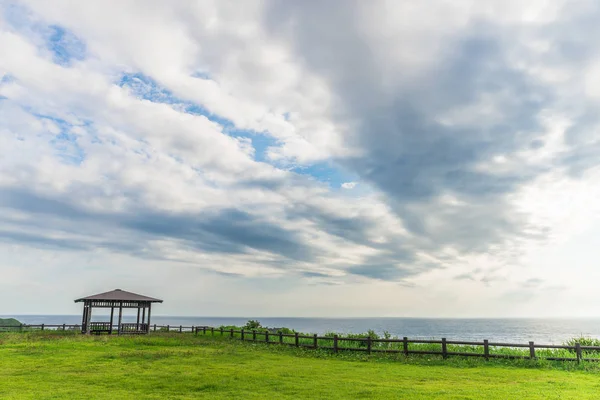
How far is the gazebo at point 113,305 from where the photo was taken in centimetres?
3912

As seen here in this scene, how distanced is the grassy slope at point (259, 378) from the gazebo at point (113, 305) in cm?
1530

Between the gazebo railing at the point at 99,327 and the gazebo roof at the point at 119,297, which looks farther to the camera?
the gazebo railing at the point at 99,327

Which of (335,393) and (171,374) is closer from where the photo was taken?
(335,393)

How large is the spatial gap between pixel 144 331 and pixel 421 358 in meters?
29.7

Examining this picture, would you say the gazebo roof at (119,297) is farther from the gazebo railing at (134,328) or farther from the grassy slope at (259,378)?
the grassy slope at (259,378)

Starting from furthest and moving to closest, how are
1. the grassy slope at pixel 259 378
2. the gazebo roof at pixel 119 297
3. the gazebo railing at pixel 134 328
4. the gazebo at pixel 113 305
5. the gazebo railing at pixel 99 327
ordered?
the gazebo railing at pixel 134 328, the gazebo railing at pixel 99 327, the gazebo at pixel 113 305, the gazebo roof at pixel 119 297, the grassy slope at pixel 259 378

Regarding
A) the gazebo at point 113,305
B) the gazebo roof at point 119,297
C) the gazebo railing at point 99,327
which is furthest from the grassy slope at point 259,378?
the gazebo railing at point 99,327

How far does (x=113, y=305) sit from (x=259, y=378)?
94.7ft

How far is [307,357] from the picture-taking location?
77.4 feet

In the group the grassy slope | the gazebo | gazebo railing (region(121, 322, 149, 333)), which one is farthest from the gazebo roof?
the grassy slope

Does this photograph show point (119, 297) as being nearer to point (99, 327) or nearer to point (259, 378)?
point (99, 327)

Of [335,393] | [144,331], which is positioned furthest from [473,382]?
[144,331]

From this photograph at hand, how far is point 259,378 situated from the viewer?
16031 millimetres

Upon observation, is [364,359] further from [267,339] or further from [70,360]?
[70,360]
